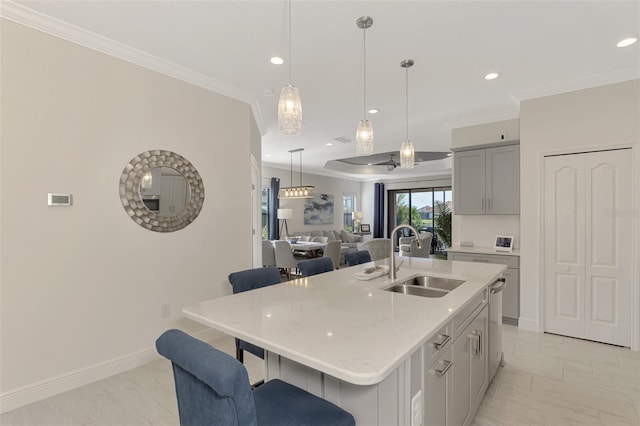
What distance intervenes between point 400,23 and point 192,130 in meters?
2.21

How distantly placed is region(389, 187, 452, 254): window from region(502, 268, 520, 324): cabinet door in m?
6.50

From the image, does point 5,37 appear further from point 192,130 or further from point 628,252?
point 628,252

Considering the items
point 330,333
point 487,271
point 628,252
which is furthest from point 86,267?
point 628,252

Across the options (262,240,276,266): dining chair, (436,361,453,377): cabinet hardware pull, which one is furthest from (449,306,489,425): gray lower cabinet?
(262,240,276,266): dining chair

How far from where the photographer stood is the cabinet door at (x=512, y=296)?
3938mm

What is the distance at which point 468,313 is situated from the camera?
191 cm

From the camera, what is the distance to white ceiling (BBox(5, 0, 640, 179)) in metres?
2.27

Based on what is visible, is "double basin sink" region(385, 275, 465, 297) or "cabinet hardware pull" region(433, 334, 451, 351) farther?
"double basin sink" region(385, 275, 465, 297)

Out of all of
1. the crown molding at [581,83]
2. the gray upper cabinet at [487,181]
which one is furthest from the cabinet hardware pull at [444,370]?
the crown molding at [581,83]

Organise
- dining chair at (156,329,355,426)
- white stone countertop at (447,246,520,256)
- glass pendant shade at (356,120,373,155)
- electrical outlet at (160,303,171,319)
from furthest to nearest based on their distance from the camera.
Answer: white stone countertop at (447,246,520,256) → electrical outlet at (160,303,171,319) → glass pendant shade at (356,120,373,155) → dining chair at (156,329,355,426)

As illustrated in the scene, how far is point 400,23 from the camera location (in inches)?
95.7

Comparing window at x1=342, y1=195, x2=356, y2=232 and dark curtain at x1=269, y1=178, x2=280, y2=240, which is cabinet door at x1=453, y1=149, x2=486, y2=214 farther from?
window at x1=342, y1=195, x2=356, y2=232

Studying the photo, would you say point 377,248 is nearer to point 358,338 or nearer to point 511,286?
point 511,286

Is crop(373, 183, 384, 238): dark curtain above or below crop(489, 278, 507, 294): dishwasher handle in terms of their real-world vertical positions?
above
